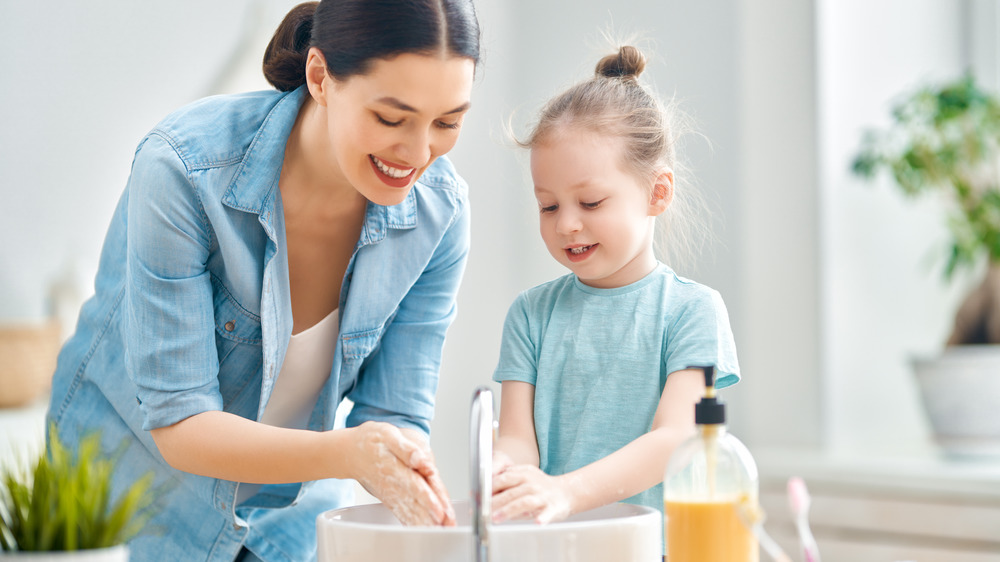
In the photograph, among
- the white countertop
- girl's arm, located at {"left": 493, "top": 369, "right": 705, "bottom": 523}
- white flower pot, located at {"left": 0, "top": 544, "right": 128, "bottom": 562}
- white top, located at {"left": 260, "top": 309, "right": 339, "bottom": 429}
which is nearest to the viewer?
white flower pot, located at {"left": 0, "top": 544, "right": 128, "bottom": 562}

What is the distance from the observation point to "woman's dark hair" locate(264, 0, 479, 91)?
0.92 m

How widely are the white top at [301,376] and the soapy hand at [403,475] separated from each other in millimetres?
317

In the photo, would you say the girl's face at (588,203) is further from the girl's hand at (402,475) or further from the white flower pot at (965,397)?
the white flower pot at (965,397)

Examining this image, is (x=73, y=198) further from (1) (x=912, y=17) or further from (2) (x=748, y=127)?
(1) (x=912, y=17)

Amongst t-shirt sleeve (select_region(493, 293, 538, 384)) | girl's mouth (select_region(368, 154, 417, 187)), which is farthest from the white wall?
girl's mouth (select_region(368, 154, 417, 187))

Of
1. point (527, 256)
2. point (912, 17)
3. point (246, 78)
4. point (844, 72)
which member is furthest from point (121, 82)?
point (912, 17)

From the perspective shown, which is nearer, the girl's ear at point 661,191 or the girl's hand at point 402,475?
the girl's hand at point 402,475

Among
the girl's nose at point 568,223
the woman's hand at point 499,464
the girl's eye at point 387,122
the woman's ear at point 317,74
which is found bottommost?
the woman's hand at point 499,464

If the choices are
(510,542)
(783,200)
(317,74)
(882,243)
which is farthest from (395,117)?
(882,243)

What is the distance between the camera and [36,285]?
1.62 m

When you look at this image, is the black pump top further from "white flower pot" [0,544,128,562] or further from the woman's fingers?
"white flower pot" [0,544,128,562]

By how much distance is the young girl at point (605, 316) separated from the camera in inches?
36.8

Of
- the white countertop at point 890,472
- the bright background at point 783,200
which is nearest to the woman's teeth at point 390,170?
the bright background at point 783,200

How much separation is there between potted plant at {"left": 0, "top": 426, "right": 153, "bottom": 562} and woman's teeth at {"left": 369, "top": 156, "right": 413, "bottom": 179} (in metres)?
0.47
